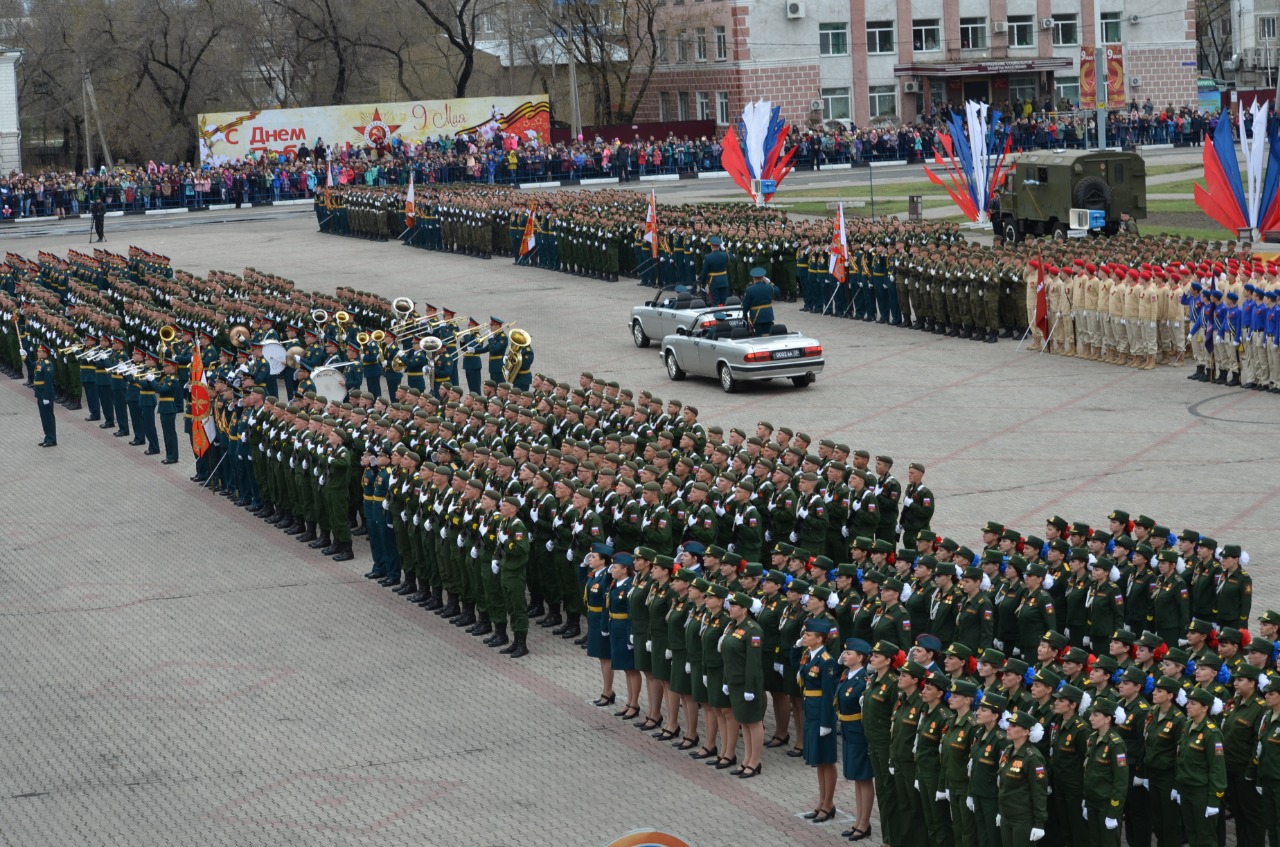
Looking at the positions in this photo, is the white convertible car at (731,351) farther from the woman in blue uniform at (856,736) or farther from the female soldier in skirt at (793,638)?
the woman in blue uniform at (856,736)

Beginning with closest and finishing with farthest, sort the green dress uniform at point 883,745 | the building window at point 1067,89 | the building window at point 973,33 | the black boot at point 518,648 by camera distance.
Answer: the green dress uniform at point 883,745, the black boot at point 518,648, the building window at point 973,33, the building window at point 1067,89

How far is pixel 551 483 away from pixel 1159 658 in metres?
6.11

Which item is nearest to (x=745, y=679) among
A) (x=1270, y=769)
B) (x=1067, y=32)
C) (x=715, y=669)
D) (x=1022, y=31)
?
(x=715, y=669)

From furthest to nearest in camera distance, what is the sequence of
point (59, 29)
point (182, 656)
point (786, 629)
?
1. point (59, 29)
2. point (182, 656)
3. point (786, 629)

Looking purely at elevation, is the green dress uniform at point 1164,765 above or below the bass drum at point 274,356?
below

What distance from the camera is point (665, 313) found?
26.0 metres

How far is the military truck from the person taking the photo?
33500 mm

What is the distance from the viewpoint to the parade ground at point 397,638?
36.1 feet

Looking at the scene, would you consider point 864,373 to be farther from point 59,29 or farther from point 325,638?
point 59,29

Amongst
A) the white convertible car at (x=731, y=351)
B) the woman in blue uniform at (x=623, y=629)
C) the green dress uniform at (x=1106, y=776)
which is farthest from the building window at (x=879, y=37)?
the green dress uniform at (x=1106, y=776)

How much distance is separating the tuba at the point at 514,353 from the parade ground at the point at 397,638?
2.12 meters

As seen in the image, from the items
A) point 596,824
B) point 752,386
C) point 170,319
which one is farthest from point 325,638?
point 170,319

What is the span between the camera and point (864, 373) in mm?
24484

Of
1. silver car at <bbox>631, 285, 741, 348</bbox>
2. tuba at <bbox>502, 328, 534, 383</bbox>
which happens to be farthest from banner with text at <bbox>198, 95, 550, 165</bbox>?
tuba at <bbox>502, 328, 534, 383</bbox>
